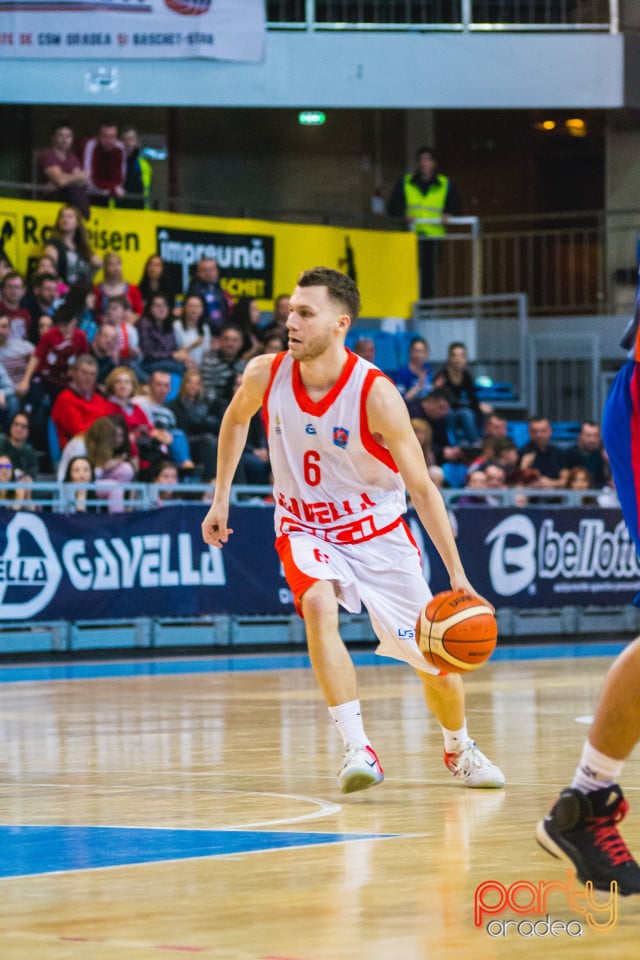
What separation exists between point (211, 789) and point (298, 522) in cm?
124

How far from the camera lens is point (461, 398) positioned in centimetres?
2175

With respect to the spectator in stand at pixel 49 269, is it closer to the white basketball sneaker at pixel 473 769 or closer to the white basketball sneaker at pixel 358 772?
the white basketball sneaker at pixel 473 769

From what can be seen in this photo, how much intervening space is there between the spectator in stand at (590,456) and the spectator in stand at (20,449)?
295 inches

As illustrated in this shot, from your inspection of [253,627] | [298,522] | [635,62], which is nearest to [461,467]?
[253,627]

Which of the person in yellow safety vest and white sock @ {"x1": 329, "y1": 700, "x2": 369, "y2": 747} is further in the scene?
the person in yellow safety vest

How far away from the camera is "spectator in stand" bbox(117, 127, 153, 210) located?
21.5 m

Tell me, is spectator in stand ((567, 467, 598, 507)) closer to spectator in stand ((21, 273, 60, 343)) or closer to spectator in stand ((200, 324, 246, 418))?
spectator in stand ((200, 324, 246, 418))

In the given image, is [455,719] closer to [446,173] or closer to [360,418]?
[360,418]

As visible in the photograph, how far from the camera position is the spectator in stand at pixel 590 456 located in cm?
2144

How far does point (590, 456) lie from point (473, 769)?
46.9 ft

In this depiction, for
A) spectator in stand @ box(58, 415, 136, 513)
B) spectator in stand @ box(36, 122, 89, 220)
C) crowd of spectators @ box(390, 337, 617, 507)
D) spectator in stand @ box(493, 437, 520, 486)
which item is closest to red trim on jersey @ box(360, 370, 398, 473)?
spectator in stand @ box(58, 415, 136, 513)

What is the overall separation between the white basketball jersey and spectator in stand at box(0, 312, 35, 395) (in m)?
10.2

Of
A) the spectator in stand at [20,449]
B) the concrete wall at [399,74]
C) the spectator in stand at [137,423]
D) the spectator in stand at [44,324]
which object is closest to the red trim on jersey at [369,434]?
the spectator in stand at [20,449]

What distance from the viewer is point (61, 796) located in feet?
24.1
